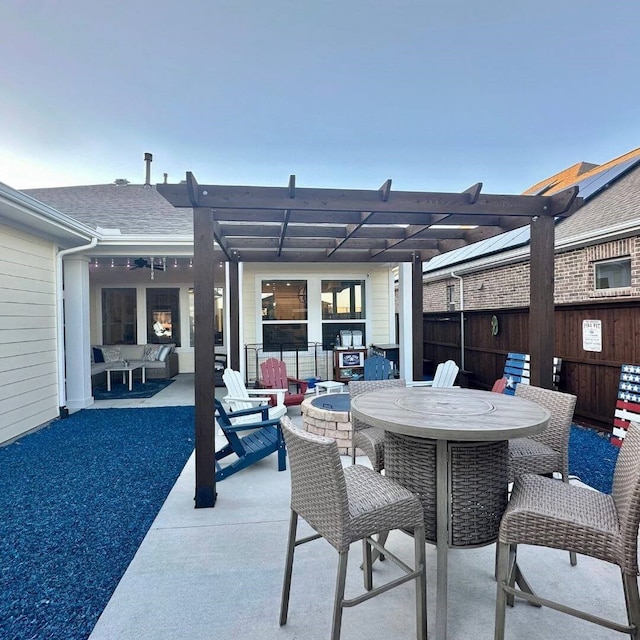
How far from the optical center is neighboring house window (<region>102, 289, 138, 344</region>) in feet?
34.2

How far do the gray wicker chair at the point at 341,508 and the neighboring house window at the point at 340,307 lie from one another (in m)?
6.58

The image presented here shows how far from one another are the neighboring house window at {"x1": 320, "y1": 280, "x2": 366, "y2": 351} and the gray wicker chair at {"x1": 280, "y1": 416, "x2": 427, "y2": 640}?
21.6 ft

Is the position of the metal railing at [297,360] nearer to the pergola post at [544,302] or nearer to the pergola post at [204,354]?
the pergola post at [204,354]

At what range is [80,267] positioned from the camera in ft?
21.9

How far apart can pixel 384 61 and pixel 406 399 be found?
6.35 meters

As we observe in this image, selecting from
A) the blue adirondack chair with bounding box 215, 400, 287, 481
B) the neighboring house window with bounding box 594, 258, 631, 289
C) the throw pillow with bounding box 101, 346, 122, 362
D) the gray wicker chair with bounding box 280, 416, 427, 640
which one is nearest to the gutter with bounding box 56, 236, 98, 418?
the throw pillow with bounding box 101, 346, 122, 362

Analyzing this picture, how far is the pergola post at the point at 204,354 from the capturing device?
10.4ft

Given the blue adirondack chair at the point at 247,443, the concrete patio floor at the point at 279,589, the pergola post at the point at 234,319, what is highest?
the pergola post at the point at 234,319

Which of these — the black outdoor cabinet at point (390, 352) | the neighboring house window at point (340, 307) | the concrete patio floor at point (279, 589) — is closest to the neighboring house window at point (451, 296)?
the black outdoor cabinet at point (390, 352)

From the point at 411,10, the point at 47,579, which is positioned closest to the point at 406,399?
the point at 47,579

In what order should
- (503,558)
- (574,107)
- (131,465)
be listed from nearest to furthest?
1. (503,558)
2. (131,465)
3. (574,107)

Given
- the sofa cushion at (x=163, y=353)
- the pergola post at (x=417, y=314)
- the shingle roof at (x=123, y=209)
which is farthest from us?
the sofa cushion at (x=163, y=353)

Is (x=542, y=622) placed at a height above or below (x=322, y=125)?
below

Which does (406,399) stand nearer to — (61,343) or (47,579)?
(47,579)
